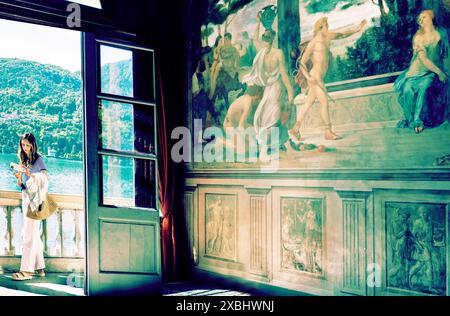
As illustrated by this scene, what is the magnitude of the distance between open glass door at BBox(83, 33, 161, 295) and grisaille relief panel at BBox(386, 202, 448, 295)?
2.15 metres

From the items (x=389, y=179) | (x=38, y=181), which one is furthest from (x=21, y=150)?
(x=389, y=179)

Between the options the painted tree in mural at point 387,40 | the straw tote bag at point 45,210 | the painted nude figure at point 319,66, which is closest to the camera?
the painted tree in mural at point 387,40

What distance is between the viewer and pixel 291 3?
3797mm

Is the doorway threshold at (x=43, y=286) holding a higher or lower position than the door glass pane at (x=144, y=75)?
lower

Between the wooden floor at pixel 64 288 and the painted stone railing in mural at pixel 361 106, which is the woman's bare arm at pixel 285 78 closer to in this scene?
the painted stone railing in mural at pixel 361 106

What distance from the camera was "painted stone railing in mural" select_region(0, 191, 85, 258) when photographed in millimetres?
4875

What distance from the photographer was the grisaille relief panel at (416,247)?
2.90 m

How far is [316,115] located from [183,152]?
1763 mm

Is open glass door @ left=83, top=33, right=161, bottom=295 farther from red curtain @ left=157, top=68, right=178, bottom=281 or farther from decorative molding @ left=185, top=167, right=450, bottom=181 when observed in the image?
decorative molding @ left=185, top=167, right=450, bottom=181

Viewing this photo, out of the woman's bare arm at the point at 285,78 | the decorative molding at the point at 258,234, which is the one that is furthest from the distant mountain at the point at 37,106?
the woman's bare arm at the point at 285,78

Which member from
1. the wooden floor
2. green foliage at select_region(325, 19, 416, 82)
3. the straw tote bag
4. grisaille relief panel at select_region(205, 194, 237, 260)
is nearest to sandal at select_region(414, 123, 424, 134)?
Result: green foliage at select_region(325, 19, 416, 82)

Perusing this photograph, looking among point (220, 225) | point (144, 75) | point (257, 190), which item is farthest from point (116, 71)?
point (220, 225)

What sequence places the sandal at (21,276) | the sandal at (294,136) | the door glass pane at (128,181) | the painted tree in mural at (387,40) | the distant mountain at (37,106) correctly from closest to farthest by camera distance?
1. the painted tree in mural at (387,40)
2. the sandal at (294,136)
3. the door glass pane at (128,181)
4. the sandal at (21,276)
5. the distant mountain at (37,106)

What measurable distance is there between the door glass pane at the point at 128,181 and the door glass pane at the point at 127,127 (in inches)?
4.9
